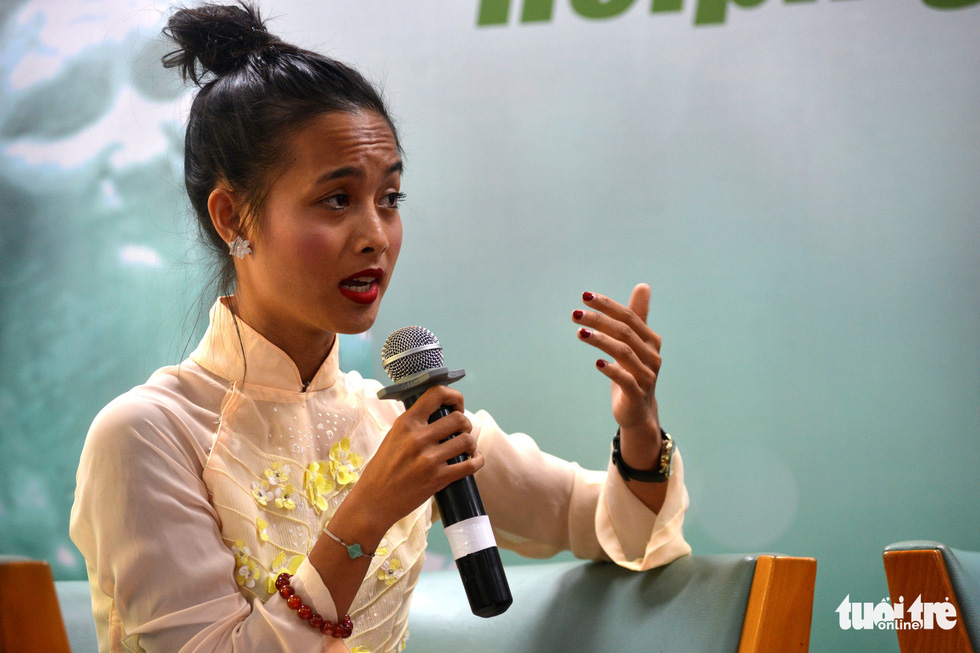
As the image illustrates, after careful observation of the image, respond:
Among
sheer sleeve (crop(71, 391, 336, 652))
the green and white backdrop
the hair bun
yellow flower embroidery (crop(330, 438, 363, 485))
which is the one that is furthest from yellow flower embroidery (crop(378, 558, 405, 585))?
the green and white backdrop

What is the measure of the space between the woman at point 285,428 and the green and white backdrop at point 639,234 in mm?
824

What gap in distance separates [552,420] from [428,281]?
516 millimetres

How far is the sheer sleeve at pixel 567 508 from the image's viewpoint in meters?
1.39

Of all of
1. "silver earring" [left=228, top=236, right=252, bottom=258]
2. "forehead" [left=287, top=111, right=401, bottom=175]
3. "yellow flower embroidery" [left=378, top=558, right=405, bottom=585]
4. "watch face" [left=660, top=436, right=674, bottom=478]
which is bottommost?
A: "yellow flower embroidery" [left=378, top=558, right=405, bottom=585]

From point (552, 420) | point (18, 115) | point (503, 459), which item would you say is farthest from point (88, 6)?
point (503, 459)

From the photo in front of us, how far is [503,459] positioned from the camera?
4.87 feet

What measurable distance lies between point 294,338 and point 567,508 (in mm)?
599

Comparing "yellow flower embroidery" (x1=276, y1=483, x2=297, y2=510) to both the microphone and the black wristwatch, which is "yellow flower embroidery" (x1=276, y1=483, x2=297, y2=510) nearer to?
the microphone

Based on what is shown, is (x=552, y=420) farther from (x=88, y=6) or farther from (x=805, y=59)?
(x=88, y=6)

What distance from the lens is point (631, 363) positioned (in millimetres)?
1260

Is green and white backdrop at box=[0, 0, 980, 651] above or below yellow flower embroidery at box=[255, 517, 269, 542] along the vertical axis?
above

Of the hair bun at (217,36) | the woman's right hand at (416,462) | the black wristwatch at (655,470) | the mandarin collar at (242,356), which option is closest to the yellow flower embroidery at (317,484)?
the mandarin collar at (242,356)

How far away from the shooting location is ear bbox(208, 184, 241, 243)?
1224mm

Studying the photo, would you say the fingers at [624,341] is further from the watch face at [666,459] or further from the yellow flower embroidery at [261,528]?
the yellow flower embroidery at [261,528]
